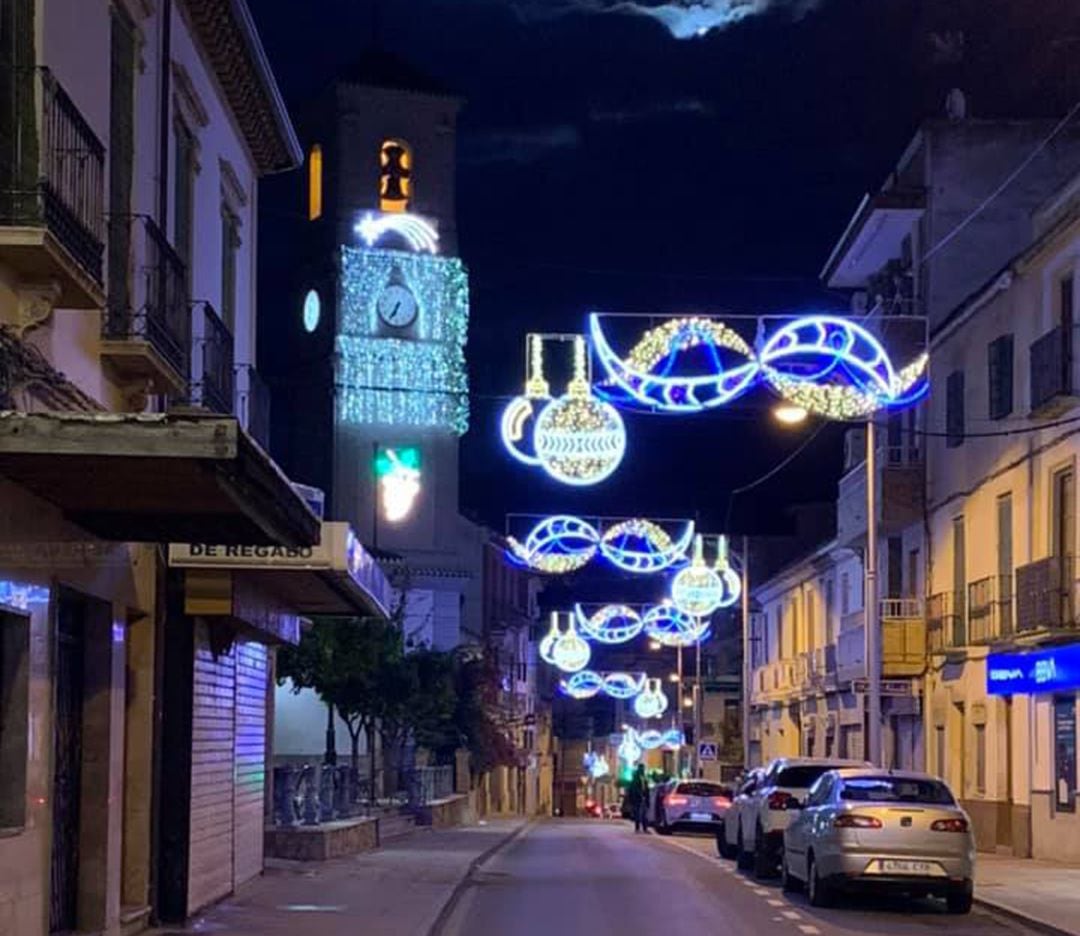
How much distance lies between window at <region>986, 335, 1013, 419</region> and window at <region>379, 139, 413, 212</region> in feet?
117

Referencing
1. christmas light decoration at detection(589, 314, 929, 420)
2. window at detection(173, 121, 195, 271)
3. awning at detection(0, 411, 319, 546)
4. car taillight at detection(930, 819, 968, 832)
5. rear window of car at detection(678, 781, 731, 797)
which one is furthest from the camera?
rear window of car at detection(678, 781, 731, 797)

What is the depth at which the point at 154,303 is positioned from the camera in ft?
51.4

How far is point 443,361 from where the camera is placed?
6575 cm

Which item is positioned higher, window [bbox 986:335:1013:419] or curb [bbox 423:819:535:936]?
window [bbox 986:335:1013:419]

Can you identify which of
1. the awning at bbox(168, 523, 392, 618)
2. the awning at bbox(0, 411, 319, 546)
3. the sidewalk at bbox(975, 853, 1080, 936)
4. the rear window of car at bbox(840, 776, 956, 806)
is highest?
the awning at bbox(0, 411, 319, 546)

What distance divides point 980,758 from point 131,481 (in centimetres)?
2663

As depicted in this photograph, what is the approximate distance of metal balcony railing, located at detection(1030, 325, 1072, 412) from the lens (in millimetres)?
28156

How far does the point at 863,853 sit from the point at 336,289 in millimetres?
47132

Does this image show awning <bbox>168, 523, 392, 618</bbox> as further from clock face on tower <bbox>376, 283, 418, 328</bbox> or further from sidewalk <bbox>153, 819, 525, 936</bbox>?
clock face on tower <bbox>376, 283, 418, 328</bbox>

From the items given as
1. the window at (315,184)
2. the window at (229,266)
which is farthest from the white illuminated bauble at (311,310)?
the window at (229,266)

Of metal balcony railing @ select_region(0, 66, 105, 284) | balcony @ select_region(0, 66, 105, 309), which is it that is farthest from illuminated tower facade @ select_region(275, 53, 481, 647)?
balcony @ select_region(0, 66, 105, 309)

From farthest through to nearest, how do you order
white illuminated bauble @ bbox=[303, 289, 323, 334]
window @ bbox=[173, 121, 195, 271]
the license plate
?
1. white illuminated bauble @ bbox=[303, 289, 323, 334]
2. the license plate
3. window @ bbox=[173, 121, 195, 271]

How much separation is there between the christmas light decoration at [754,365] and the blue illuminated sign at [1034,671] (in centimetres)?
561

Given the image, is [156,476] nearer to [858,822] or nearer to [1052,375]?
[858,822]
